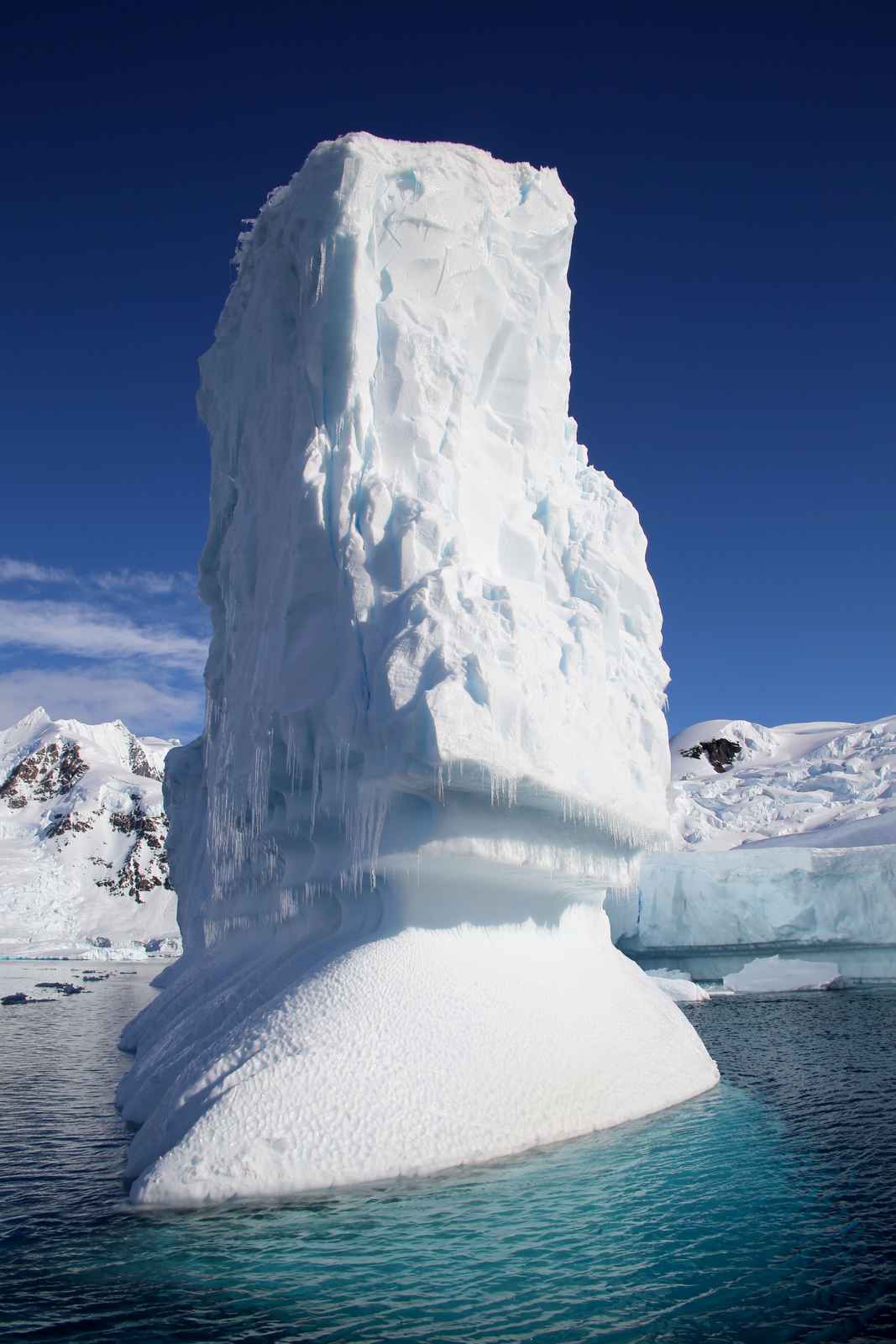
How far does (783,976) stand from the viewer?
94.7 ft

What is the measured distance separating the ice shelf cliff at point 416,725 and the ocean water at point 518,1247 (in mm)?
604

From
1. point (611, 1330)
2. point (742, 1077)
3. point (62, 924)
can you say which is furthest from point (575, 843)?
point (62, 924)

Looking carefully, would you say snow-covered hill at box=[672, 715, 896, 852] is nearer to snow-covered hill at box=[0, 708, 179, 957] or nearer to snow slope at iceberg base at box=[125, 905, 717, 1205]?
snow slope at iceberg base at box=[125, 905, 717, 1205]

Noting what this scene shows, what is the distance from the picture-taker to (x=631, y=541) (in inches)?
550

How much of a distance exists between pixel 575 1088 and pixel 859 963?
24.3 m

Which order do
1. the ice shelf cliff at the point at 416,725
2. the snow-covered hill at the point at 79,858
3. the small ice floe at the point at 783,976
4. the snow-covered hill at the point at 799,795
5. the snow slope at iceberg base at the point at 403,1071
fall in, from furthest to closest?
1. the snow-covered hill at the point at 79,858
2. the snow-covered hill at the point at 799,795
3. the small ice floe at the point at 783,976
4. the ice shelf cliff at the point at 416,725
5. the snow slope at iceberg base at the point at 403,1071

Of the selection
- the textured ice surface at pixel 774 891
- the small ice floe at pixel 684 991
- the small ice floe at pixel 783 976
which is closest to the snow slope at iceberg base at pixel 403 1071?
the small ice floe at pixel 684 991

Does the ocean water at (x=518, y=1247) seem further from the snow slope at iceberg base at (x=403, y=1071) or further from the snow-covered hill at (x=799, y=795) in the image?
the snow-covered hill at (x=799, y=795)

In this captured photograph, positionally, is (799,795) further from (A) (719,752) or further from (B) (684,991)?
(B) (684,991)

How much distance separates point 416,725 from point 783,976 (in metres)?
24.2

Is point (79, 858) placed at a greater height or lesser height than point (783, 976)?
greater

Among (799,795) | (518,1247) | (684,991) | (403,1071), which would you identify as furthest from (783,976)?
(518,1247)

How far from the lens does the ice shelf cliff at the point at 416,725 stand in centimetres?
838

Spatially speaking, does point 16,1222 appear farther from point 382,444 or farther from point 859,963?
point 859,963
